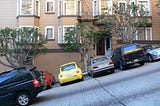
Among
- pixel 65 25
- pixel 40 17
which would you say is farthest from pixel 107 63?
pixel 40 17

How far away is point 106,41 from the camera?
116 ft

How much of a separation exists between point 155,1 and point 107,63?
15.2 metres

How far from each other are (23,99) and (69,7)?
66.9 ft

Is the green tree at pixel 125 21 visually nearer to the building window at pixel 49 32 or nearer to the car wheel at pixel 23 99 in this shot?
the building window at pixel 49 32

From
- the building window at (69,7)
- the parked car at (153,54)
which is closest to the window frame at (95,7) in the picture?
the building window at (69,7)

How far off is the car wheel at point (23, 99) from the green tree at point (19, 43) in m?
14.9

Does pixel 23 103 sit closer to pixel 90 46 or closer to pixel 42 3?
pixel 90 46

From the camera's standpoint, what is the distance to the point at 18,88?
1432 centimetres

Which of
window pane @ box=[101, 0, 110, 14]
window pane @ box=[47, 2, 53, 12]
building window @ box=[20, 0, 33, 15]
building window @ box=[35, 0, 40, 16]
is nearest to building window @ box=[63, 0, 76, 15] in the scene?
window pane @ box=[47, 2, 53, 12]

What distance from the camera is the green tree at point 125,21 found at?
102 ft

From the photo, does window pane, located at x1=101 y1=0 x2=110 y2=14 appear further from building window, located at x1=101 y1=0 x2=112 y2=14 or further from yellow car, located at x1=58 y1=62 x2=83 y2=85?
yellow car, located at x1=58 y1=62 x2=83 y2=85

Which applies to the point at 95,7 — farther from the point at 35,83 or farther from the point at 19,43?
the point at 35,83

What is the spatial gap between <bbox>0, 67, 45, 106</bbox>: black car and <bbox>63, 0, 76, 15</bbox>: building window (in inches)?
751

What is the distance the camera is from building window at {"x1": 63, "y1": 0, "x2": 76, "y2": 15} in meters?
33.1
